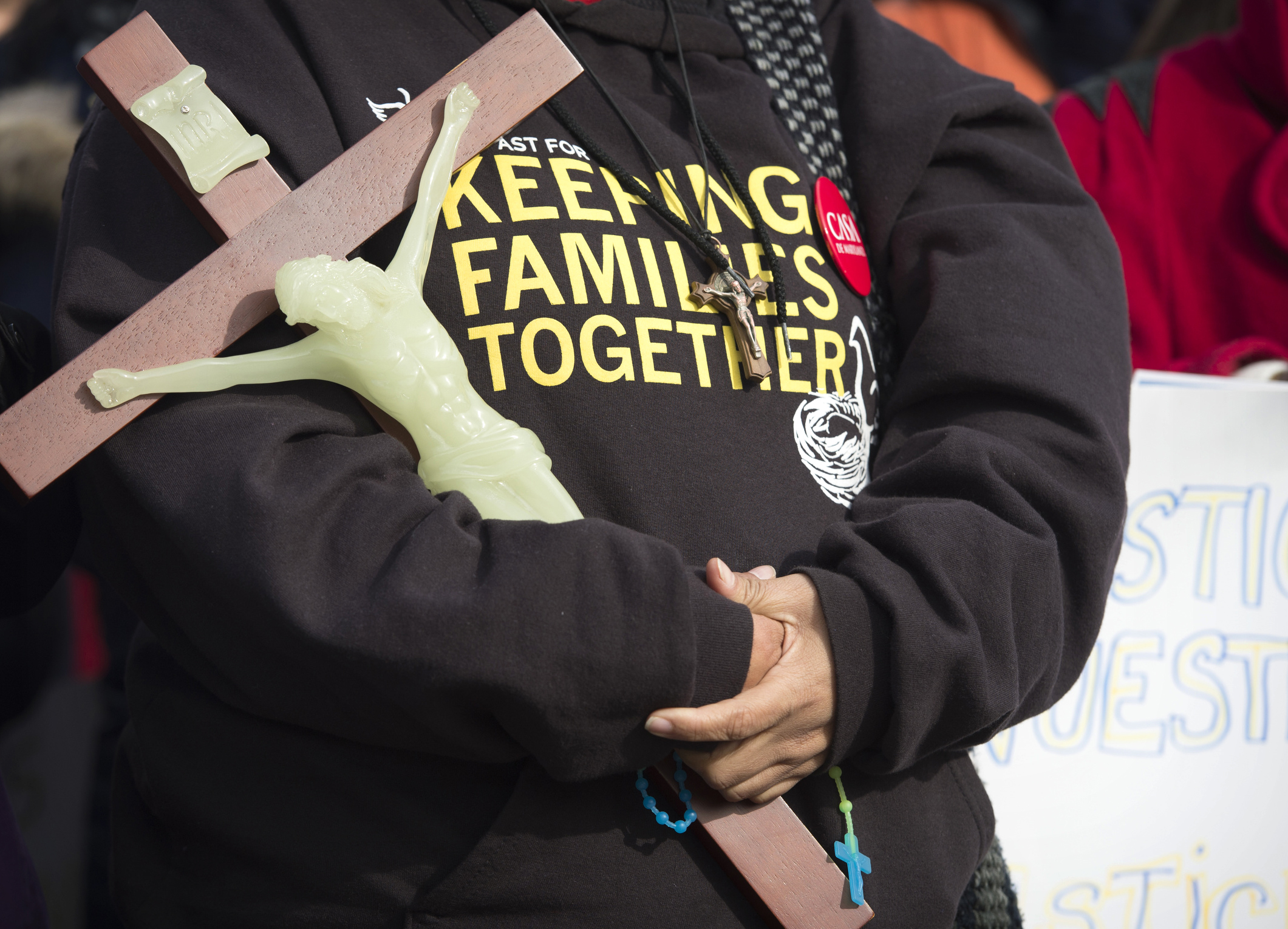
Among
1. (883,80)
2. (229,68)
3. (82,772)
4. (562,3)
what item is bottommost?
(82,772)

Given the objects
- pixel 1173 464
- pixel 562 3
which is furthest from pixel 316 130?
pixel 1173 464

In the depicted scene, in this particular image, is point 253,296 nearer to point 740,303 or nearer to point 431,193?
point 431,193

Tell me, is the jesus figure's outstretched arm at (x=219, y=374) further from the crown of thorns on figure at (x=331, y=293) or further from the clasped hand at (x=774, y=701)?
the clasped hand at (x=774, y=701)

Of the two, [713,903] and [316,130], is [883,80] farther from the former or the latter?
[713,903]

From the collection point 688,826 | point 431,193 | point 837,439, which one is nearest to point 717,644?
point 688,826

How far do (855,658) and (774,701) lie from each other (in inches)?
3.0

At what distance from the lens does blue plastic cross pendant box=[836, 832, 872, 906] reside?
77cm

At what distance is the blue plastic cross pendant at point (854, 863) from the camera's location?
30.2 inches

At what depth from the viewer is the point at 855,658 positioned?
2.47 ft

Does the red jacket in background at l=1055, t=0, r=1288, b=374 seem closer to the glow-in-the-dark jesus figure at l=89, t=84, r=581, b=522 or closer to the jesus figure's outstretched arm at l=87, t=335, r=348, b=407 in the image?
the glow-in-the-dark jesus figure at l=89, t=84, r=581, b=522

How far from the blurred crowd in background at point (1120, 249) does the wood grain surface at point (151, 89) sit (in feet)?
2.84

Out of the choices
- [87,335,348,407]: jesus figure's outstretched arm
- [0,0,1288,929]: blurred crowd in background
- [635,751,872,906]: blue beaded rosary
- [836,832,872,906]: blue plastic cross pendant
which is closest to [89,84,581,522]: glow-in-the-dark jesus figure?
[87,335,348,407]: jesus figure's outstretched arm

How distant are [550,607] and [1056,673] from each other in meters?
0.46

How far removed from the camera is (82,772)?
1.64 m
